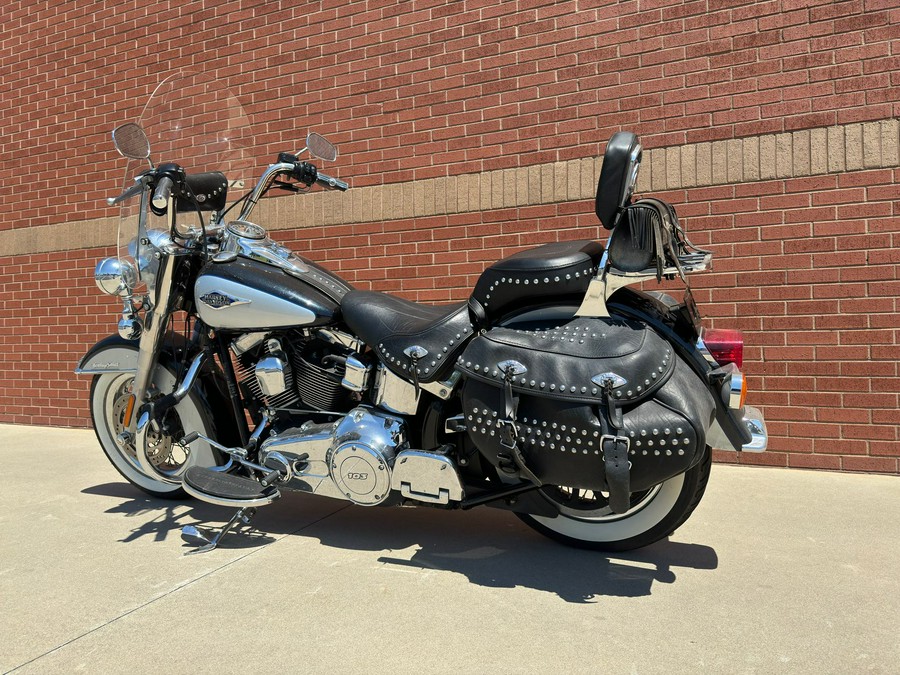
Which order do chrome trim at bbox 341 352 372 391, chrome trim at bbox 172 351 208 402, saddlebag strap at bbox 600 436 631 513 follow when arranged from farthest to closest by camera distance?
chrome trim at bbox 172 351 208 402 < chrome trim at bbox 341 352 372 391 < saddlebag strap at bbox 600 436 631 513

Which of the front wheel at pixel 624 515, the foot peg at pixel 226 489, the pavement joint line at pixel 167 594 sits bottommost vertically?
the pavement joint line at pixel 167 594

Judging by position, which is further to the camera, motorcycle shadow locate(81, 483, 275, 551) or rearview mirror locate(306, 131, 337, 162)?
rearview mirror locate(306, 131, 337, 162)

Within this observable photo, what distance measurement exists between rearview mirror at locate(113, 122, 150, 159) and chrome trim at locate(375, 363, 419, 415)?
1504 mm

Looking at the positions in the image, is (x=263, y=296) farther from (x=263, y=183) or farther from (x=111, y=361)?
(x=111, y=361)

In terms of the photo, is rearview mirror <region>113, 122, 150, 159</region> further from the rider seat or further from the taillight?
the taillight

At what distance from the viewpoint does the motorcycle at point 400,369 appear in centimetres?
228

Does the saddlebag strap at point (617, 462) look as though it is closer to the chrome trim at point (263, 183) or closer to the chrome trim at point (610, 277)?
the chrome trim at point (610, 277)

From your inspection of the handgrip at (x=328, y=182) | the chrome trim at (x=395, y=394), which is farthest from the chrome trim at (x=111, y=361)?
the chrome trim at (x=395, y=394)

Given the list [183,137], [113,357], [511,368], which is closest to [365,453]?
[511,368]

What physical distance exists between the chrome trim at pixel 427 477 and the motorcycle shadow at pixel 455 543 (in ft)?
0.95

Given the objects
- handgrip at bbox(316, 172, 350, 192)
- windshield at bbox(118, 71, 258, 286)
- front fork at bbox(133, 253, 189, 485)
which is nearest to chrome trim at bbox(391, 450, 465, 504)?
front fork at bbox(133, 253, 189, 485)

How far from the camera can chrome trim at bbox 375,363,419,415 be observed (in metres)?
2.73

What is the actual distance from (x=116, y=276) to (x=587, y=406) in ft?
7.74

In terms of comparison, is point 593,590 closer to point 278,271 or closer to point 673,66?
point 278,271
